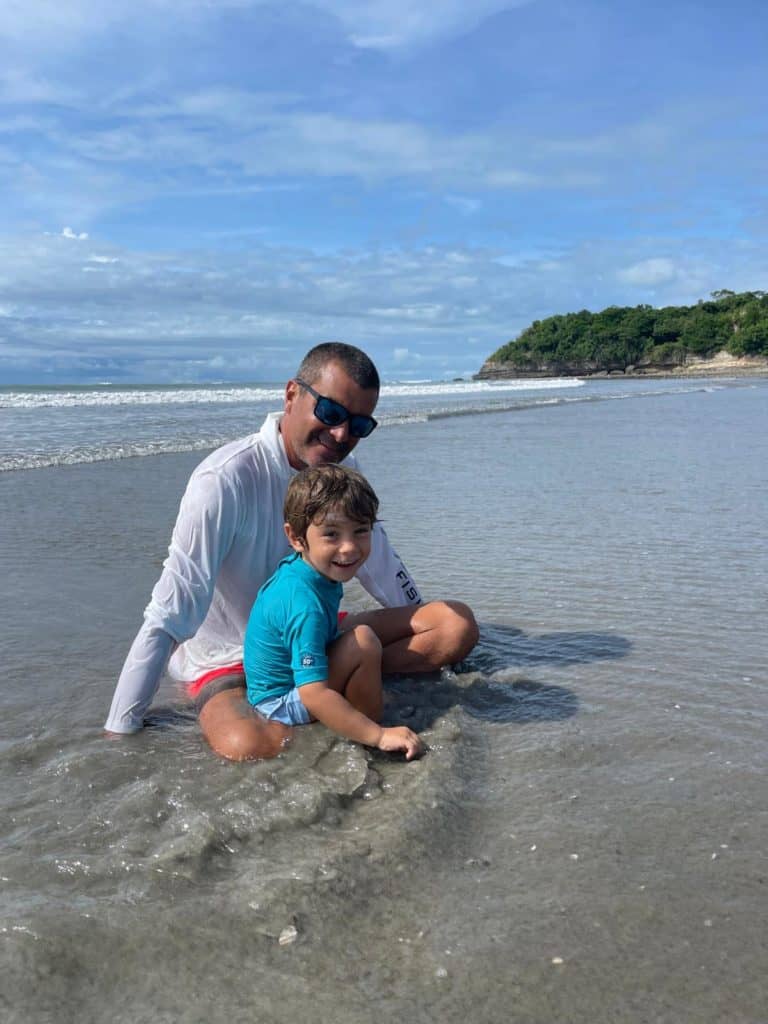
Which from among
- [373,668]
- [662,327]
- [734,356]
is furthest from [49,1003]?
[662,327]

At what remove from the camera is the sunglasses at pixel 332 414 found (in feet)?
11.7

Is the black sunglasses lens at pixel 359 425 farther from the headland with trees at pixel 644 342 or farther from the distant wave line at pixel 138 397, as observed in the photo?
the headland with trees at pixel 644 342

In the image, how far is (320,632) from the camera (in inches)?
125

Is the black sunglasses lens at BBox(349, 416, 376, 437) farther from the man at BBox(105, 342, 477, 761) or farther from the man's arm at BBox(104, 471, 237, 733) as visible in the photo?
the man's arm at BBox(104, 471, 237, 733)

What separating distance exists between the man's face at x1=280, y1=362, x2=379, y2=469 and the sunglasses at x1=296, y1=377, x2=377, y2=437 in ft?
0.05

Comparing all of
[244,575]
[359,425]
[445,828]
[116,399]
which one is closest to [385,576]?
[244,575]

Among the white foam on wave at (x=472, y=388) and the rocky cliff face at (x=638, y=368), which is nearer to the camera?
the white foam on wave at (x=472, y=388)

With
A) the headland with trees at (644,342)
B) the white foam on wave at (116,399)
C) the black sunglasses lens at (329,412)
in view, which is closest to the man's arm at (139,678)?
the black sunglasses lens at (329,412)

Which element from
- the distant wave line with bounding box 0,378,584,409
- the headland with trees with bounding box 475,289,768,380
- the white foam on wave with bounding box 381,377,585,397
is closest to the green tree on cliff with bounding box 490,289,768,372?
the headland with trees with bounding box 475,289,768,380

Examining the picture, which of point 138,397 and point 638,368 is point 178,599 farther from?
point 638,368

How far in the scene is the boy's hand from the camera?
308 centimetres

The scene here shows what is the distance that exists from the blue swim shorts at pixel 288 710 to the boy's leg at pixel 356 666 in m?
0.15

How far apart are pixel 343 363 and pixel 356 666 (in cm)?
121

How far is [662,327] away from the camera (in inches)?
4419
